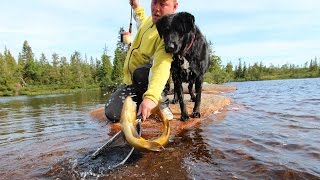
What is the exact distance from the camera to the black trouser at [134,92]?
506cm

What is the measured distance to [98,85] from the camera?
85.8 meters

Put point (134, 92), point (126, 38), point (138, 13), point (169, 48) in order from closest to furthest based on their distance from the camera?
point (169, 48), point (134, 92), point (138, 13), point (126, 38)

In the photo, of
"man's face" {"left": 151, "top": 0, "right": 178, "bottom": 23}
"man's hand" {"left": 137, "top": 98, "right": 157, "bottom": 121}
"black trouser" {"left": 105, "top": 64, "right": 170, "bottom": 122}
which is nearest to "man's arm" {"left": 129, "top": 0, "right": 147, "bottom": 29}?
"black trouser" {"left": 105, "top": 64, "right": 170, "bottom": 122}

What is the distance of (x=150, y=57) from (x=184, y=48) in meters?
0.58

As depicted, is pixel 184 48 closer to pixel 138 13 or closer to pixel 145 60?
pixel 145 60

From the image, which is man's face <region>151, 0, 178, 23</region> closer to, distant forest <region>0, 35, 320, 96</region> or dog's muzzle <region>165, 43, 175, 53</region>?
dog's muzzle <region>165, 43, 175, 53</region>

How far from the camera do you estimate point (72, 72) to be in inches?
3691

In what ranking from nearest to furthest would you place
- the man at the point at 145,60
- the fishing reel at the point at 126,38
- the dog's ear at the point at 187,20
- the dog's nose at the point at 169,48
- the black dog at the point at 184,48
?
the man at the point at 145,60, the dog's nose at the point at 169,48, the black dog at the point at 184,48, the dog's ear at the point at 187,20, the fishing reel at the point at 126,38

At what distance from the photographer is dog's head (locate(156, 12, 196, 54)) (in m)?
4.21

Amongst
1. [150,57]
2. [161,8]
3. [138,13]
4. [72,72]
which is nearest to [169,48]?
[161,8]

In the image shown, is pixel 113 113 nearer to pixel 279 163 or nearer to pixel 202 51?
pixel 202 51

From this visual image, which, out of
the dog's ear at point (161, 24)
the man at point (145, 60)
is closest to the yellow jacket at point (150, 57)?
the man at point (145, 60)

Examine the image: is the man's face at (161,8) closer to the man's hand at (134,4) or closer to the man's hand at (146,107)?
the man's hand at (134,4)

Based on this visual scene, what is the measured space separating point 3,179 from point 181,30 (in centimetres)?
288
